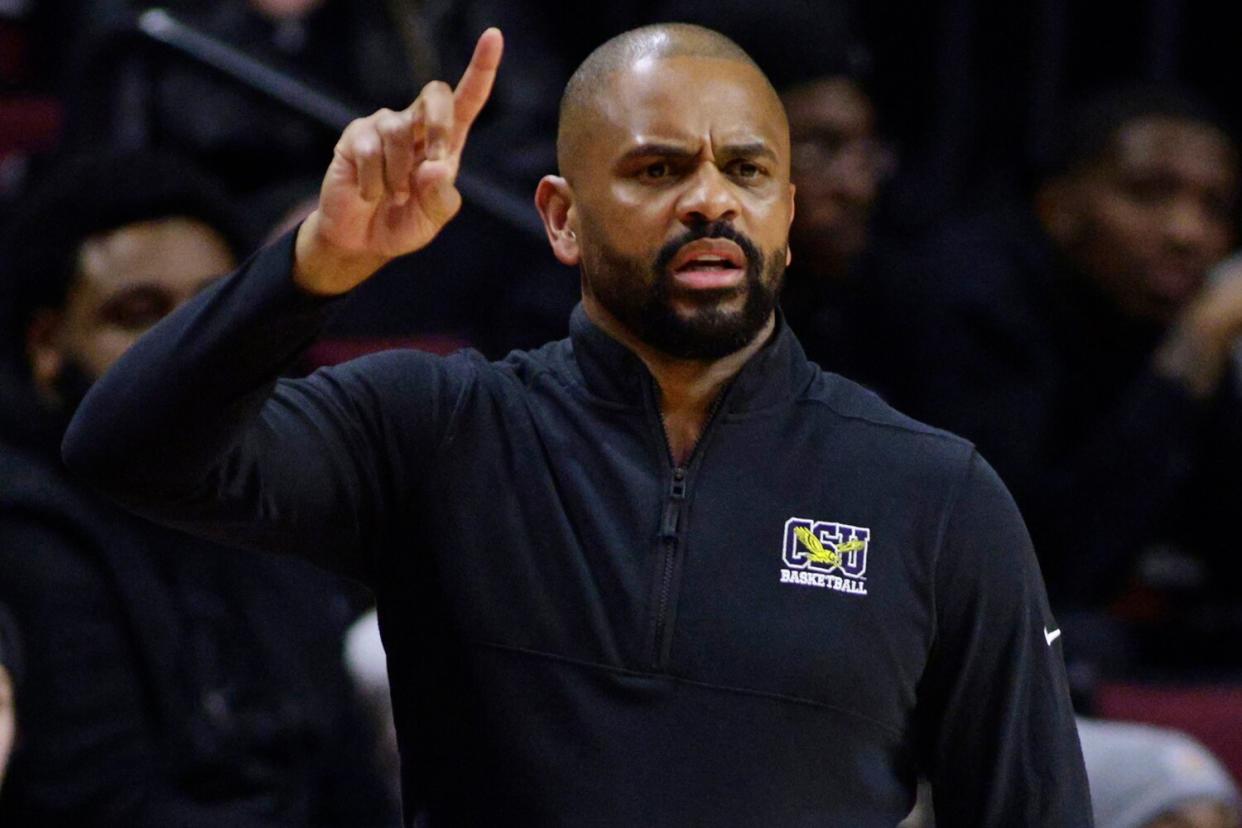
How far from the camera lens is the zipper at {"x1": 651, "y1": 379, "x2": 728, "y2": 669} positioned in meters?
2.19

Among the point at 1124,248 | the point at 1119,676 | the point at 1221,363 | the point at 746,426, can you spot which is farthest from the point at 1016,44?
the point at 746,426

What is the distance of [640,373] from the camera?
232cm

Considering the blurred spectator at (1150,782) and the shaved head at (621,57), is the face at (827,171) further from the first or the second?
the shaved head at (621,57)

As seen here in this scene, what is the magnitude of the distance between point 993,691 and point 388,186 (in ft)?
2.48

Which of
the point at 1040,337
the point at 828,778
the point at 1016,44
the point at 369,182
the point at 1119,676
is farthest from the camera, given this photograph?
the point at 1016,44

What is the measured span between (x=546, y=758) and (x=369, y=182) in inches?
21.8

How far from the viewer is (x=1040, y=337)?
4.64 m

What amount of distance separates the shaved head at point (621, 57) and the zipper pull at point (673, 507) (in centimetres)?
34

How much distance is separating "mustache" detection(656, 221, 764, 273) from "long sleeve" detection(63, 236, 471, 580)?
248 millimetres

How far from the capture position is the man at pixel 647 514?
7.02 ft

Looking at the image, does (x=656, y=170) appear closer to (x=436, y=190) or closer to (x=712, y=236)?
(x=712, y=236)

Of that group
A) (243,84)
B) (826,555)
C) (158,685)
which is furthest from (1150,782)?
(243,84)

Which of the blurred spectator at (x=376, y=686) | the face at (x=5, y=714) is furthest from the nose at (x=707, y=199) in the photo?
the blurred spectator at (x=376, y=686)

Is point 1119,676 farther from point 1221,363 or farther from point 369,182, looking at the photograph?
point 369,182
